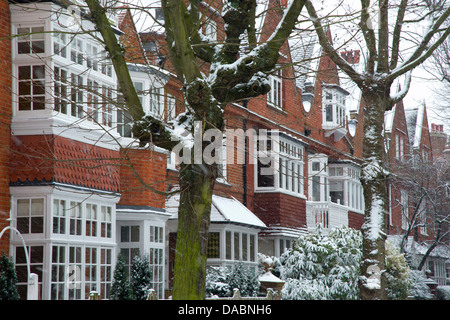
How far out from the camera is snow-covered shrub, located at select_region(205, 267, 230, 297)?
16.6 meters

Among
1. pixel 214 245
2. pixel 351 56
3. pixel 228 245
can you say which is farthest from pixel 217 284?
pixel 351 56

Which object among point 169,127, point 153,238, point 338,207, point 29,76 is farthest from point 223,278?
point 338,207

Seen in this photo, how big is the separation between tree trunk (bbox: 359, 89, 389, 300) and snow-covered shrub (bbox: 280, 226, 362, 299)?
5.16 m

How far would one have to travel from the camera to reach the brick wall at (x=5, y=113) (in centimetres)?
1288

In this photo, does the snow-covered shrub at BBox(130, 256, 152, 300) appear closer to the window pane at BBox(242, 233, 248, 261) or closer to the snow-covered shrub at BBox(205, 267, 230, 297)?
the snow-covered shrub at BBox(205, 267, 230, 297)

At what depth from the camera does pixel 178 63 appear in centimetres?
773

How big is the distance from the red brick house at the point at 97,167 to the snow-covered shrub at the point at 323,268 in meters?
2.13

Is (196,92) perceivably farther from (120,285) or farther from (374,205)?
(120,285)

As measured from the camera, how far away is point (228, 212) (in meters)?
19.3

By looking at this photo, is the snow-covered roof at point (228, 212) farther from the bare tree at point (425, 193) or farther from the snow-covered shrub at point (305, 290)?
the bare tree at point (425, 193)

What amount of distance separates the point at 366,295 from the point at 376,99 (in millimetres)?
4053

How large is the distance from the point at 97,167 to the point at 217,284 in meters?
8.81

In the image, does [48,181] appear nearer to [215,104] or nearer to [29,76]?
[29,76]

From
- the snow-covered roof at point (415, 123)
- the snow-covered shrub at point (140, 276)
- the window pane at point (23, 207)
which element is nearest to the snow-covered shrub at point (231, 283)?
the snow-covered shrub at point (140, 276)
